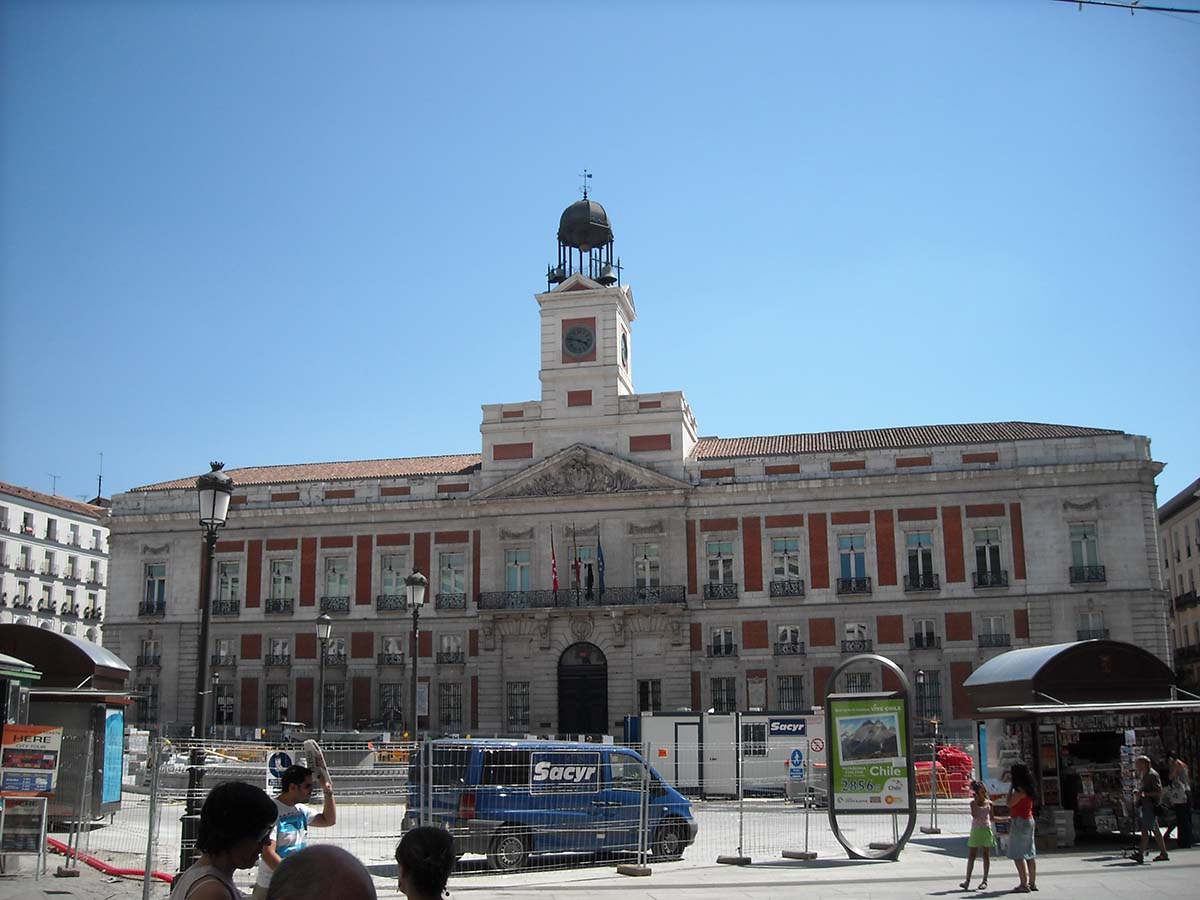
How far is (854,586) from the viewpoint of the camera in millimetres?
41750

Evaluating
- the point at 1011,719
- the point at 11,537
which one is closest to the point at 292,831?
the point at 1011,719

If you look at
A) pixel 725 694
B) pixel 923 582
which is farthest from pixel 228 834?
pixel 923 582

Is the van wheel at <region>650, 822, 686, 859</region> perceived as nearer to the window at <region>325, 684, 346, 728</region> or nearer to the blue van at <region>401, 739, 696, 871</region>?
the blue van at <region>401, 739, 696, 871</region>

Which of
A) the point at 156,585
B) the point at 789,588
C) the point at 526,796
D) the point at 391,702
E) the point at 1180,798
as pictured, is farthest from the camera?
the point at 156,585

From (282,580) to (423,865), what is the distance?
145ft

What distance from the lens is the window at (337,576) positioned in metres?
46.1

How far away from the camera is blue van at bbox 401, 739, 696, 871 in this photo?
1494 centimetres

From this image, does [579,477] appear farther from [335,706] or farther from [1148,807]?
[1148,807]

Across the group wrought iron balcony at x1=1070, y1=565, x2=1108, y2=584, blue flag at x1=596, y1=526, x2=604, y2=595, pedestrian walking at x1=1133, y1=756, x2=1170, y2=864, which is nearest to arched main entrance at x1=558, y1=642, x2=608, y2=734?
blue flag at x1=596, y1=526, x2=604, y2=595

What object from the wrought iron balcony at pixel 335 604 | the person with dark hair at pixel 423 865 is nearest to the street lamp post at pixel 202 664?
the person with dark hair at pixel 423 865

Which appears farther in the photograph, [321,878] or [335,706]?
[335,706]

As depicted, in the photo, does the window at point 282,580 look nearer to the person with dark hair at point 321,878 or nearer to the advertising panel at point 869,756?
the advertising panel at point 869,756

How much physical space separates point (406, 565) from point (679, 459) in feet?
36.2

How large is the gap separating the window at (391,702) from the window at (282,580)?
5434 millimetres
